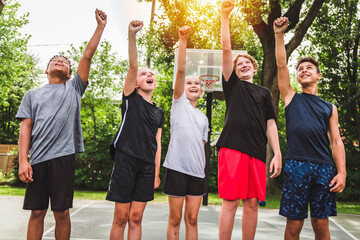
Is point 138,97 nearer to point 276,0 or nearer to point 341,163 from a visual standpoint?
point 341,163

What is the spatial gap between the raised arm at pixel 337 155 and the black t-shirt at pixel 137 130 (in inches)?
60.9

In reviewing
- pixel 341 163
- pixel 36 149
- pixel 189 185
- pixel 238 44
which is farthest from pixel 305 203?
pixel 238 44

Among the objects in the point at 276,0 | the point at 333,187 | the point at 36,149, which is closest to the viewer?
the point at 333,187

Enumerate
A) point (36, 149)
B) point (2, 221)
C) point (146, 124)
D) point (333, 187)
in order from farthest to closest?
1. point (2, 221)
2. point (146, 124)
3. point (36, 149)
4. point (333, 187)

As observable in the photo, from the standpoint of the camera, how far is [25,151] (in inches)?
109

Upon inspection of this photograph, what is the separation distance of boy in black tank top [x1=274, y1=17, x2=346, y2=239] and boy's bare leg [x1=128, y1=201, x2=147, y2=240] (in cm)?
120

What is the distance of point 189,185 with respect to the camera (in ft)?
9.89

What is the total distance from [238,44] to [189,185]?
12348mm

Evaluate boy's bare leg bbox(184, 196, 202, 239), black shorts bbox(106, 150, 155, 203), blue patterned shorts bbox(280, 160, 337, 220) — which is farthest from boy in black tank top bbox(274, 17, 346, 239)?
black shorts bbox(106, 150, 155, 203)

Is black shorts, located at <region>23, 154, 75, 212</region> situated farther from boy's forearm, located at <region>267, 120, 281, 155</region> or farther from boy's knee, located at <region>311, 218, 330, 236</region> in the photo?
boy's knee, located at <region>311, 218, 330, 236</region>

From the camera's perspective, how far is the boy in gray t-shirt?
270cm

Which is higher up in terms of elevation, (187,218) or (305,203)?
(305,203)

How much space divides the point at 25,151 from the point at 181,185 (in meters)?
1.39

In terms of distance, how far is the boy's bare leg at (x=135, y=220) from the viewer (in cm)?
275
